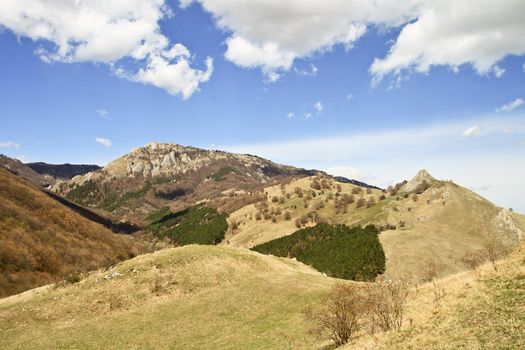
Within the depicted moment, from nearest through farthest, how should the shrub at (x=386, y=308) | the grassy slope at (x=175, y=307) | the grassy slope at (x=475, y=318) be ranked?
the grassy slope at (x=475, y=318)
the shrub at (x=386, y=308)
the grassy slope at (x=175, y=307)

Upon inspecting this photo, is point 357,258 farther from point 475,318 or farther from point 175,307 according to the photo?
point 475,318

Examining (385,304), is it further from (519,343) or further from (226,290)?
(226,290)

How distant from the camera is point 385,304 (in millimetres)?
29203

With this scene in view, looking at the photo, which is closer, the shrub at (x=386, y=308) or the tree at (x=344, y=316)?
the shrub at (x=386, y=308)

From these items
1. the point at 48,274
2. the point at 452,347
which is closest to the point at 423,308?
the point at 452,347

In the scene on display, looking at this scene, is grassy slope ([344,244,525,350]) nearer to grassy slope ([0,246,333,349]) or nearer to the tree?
the tree

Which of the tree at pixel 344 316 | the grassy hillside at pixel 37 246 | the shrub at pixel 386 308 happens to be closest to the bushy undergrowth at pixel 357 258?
the grassy hillside at pixel 37 246

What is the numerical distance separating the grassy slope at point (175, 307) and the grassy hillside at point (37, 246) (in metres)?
21.4

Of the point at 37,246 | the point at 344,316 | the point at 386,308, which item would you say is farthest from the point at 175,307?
the point at 37,246

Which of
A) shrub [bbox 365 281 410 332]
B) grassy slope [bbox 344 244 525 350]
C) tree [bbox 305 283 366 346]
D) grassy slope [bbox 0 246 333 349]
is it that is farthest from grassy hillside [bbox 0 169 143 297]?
grassy slope [bbox 344 244 525 350]

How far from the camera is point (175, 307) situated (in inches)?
A: 2063

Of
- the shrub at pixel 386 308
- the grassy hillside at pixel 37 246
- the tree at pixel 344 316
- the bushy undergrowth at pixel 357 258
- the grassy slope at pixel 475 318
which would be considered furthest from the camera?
the bushy undergrowth at pixel 357 258

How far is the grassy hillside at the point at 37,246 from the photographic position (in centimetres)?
11569

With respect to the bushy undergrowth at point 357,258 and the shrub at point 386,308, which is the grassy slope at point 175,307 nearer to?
the shrub at point 386,308
